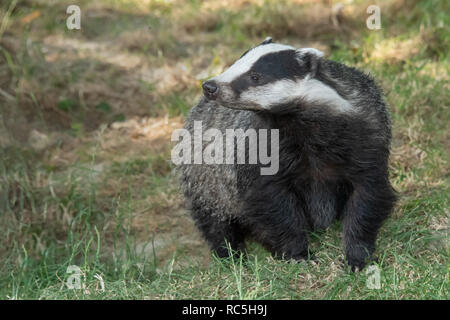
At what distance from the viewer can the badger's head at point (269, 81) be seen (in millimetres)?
3213

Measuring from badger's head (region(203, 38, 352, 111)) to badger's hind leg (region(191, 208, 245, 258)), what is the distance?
1.25 m

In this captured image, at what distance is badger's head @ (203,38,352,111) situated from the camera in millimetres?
3213

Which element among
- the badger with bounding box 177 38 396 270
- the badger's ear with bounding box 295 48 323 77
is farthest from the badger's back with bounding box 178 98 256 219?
the badger's ear with bounding box 295 48 323 77

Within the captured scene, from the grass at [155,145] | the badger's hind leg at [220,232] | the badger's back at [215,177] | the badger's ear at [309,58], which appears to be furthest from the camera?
the badger's hind leg at [220,232]

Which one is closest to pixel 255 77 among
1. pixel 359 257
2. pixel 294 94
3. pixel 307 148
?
pixel 294 94

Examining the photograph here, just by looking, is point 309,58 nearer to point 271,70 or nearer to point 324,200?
point 271,70

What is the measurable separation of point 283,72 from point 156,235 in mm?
2099

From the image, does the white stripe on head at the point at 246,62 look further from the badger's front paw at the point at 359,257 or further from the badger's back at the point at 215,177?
the badger's front paw at the point at 359,257

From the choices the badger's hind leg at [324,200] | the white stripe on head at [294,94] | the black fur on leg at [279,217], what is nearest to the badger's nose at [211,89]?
the white stripe on head at [294,94]

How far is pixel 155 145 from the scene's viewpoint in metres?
5.70

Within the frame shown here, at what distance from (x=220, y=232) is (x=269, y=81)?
55.3 inches
